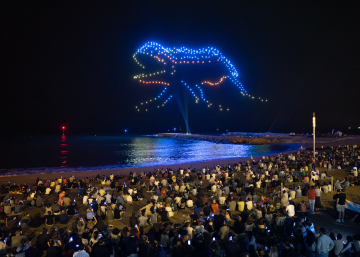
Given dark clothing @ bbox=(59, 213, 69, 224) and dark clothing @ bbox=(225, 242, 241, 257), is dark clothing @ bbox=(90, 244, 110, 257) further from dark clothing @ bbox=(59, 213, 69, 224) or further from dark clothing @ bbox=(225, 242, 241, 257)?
dark clothing @ bbox=(59, 213, 69, 224)

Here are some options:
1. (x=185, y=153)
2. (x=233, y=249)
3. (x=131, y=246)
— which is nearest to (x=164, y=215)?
(x=131, y=246)

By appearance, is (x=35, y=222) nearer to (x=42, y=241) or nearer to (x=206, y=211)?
(x=42, y=241)

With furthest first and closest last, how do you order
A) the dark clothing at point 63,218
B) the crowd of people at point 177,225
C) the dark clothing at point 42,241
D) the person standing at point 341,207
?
the dark clothing at point 63,218, the person standing at point 341,207, the dark clothing at point 42,241, the crowd of people at point 177,225

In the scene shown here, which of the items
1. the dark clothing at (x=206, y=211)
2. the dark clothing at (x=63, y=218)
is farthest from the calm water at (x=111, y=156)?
the dark clothing at (x=206, y=211)

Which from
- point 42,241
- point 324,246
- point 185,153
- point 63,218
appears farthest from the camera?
point 185,153

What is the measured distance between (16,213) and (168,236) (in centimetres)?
799

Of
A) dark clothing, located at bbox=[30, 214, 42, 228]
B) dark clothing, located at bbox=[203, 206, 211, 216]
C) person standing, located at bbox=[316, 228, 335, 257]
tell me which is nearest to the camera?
person standing, located at bbox=[316, 228, 335, 257]

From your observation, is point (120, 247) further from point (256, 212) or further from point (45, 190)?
point (45, 190)

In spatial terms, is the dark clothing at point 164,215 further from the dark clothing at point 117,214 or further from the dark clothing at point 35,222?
the dark clothing at point 35,222

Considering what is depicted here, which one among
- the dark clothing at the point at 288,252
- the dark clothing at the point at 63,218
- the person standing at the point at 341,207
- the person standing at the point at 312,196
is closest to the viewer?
the dark clothing at the point at 288,252

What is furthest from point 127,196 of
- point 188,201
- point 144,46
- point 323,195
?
point 144,46

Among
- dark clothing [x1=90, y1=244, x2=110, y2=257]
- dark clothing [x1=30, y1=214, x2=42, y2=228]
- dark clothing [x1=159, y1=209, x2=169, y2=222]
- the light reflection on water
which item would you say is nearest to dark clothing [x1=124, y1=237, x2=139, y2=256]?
dark clothing [x1=90, y1=244, x2=110, y2=257]

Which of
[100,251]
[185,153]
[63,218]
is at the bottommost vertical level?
[185,153]

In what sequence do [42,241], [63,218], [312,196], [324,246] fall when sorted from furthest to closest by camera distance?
[312,196]
[63,218]
[42,241]
[324,246]
